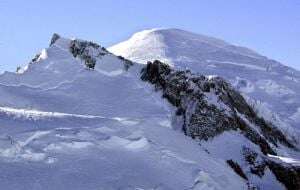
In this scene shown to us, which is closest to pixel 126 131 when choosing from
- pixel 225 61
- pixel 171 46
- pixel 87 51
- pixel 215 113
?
pixel 215 113

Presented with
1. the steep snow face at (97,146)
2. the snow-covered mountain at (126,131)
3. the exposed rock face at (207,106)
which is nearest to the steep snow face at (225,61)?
the exposed rock face at (207,106)

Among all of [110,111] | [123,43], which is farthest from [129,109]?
[123,43]

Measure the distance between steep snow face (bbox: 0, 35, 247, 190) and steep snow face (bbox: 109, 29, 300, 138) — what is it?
85.9 metres

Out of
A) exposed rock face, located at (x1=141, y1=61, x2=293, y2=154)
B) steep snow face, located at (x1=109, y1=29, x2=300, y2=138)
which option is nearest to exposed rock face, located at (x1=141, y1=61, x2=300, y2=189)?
exposed rock face, located at (x1=141, y1=61, x2=293, y2=154)

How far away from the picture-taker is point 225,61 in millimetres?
150250

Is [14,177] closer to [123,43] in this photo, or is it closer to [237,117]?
[237,117]

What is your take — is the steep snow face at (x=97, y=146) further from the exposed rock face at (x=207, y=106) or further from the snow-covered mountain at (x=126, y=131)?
the exposed rock face at (x=207, y=106)

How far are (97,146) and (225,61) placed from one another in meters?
135

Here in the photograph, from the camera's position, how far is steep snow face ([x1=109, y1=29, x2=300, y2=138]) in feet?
411

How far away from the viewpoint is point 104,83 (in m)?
27.3

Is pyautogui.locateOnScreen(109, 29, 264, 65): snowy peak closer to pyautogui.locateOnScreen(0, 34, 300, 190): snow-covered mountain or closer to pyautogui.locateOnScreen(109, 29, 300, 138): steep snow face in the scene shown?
pyautogui.locateOnScreen(109, 29, 300, 138): steep snow face

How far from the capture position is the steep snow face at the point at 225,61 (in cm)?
12512

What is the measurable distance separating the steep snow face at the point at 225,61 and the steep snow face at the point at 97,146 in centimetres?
8595

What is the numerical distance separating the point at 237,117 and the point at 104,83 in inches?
250
